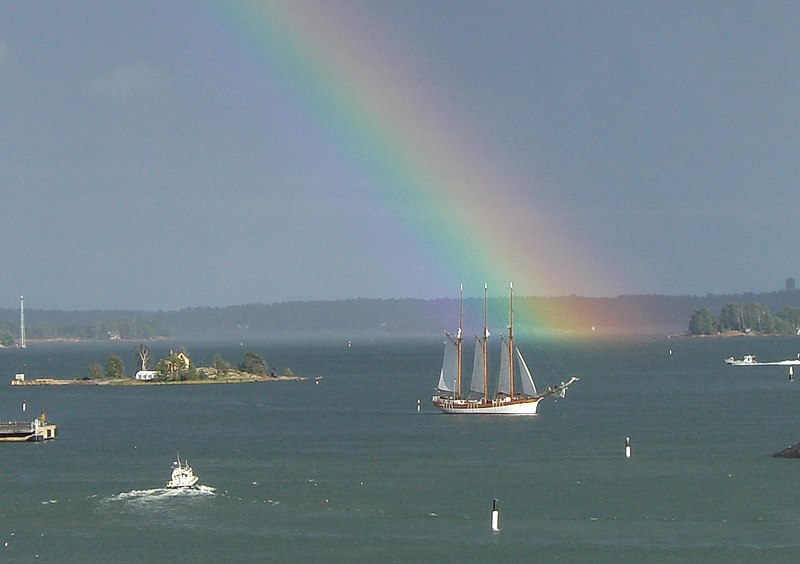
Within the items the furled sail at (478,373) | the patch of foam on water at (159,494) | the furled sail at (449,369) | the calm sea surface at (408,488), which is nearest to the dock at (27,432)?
the calm sea surface at (408,488)

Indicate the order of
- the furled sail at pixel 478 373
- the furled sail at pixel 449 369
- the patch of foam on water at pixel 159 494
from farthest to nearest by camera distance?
the furled sail at pixel 449 369 < the furled sail at pixel 478 373 < the patch of foam on water at pixel 159 494

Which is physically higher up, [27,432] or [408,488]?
[27,432]

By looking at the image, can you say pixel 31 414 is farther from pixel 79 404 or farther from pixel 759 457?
pixel 759 457

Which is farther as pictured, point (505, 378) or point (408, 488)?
point (505, 378)

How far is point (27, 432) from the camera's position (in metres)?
105

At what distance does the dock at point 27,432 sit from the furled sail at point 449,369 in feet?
134

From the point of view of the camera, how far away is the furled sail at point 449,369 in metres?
136

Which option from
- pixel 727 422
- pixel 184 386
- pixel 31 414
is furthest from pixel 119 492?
pixel 184 386

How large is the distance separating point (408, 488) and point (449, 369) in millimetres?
62742

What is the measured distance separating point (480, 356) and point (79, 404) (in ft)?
146

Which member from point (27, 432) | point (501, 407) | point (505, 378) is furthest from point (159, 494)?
point (505, 378)

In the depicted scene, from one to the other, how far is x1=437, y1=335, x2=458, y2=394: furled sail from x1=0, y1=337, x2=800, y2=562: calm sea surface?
665 cm

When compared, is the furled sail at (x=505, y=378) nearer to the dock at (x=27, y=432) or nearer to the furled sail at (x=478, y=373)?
the furled sail at (x=478, y=373)

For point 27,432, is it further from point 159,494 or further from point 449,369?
point 449,369
